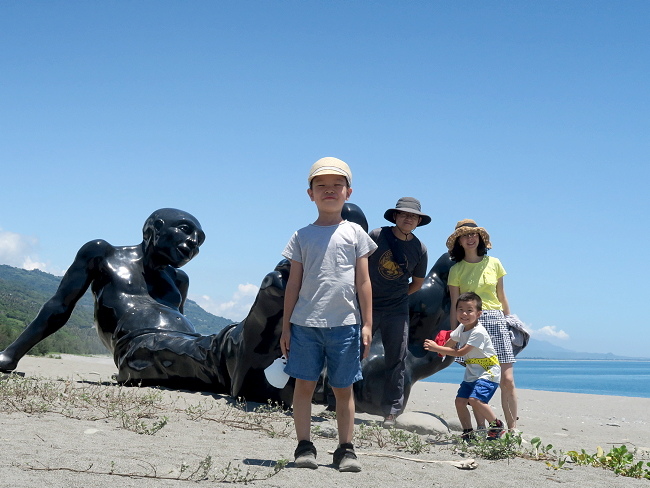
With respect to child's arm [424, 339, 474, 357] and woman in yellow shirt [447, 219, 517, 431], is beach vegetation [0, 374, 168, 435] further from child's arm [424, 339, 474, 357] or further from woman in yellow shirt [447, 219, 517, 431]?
woman in yellow shirt [447, 219, 517, 431]

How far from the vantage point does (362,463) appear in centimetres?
392

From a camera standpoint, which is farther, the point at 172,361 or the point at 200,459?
the point at 172,361

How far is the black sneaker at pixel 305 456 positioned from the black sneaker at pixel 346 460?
0.12m

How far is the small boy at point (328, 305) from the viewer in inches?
152

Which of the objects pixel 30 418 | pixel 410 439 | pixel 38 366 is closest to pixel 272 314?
pixel 410 439

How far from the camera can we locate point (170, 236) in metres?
8.03

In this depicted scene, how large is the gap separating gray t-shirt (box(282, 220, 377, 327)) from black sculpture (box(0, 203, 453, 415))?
6.34 feet

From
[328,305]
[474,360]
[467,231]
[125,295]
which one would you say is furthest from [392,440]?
[125,295]

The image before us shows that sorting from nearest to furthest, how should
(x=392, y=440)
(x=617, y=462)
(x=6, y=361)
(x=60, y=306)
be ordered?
(x=617, y=462) < (x=392, y=440) < (x=6, y=361) < (x=60, y=306)

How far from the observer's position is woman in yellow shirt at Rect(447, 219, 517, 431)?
5.49 m

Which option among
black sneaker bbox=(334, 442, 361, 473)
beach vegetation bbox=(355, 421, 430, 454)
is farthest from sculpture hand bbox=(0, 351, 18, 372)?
black sneaker bbox=(334, 442, 361, 473)

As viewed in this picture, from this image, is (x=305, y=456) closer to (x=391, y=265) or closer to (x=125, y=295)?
(x=391, y=265)

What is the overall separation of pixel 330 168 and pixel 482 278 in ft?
7.15

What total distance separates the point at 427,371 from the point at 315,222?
11.3 ft
